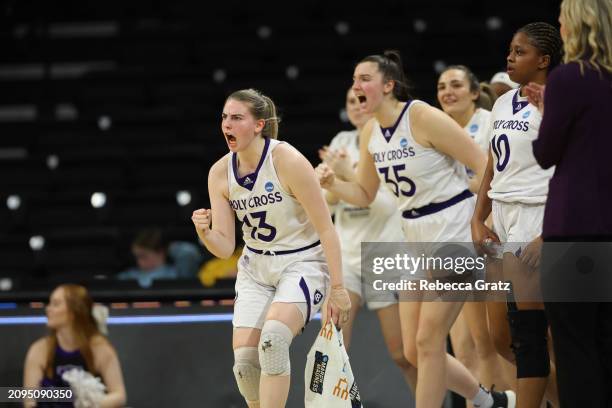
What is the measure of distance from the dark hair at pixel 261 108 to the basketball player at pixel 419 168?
0.56 m

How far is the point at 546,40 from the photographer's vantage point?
4.30 m

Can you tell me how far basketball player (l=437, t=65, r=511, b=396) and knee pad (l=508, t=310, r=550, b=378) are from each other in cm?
97

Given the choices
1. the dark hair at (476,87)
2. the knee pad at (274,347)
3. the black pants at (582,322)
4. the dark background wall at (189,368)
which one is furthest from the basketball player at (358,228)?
the black pants at (582,322)

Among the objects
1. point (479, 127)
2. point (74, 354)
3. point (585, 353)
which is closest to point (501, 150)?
point (585, 353)

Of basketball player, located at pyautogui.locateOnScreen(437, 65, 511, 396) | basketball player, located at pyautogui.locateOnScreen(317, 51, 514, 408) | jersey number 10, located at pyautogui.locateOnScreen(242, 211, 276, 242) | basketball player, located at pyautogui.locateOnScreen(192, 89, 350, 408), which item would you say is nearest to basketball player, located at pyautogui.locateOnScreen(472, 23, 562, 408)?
basketball player, located at pyautogui.locateOnScreen(317, 51, 514, 408)

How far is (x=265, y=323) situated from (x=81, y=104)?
6.25m

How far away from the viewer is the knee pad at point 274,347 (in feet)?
14.3

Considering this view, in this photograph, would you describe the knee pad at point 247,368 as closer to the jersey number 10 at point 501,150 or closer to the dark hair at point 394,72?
the jersey number 10 at point 501,150

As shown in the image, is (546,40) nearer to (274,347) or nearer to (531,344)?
(531,344)

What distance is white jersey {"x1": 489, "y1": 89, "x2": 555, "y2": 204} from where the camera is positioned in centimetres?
429

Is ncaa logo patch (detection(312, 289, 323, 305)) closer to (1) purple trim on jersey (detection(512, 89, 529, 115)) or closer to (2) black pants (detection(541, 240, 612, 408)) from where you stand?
(1) purple trim on jersey (detection(512, 89, 529, 115))

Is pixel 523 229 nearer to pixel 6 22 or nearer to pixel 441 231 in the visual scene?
pixel 441 231

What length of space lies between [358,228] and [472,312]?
1.22 meters

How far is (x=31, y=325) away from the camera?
219 inches
